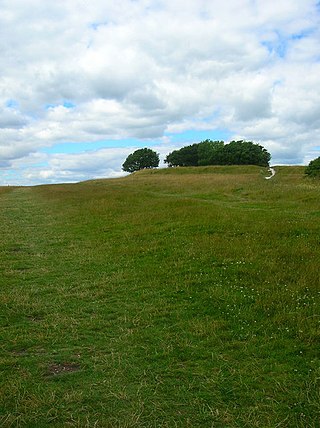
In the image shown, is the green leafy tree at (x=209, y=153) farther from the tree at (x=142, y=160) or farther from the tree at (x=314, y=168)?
the tree at (x=314, y=168)

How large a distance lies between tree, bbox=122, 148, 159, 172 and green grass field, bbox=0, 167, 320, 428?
112 metres

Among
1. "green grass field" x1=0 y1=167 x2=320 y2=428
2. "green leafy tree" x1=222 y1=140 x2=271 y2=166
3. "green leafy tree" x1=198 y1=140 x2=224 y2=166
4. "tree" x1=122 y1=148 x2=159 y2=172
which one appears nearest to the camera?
"green grass field" x1=0 y1=167 x2=320 y2=428

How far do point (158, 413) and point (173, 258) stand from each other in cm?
759

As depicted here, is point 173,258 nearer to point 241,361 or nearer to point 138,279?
point 138,279

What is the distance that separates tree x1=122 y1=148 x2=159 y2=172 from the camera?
126 m

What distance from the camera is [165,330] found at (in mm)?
7148

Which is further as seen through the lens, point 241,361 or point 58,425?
point 241,361

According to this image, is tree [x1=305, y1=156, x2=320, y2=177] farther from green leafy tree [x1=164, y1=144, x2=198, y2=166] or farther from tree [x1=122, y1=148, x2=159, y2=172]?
tree [x1=122, y1=148, x2=159, y2=172]

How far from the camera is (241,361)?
19.6ft

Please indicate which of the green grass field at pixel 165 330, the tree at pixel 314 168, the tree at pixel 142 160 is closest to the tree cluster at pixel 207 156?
the tree at pixel 142 160

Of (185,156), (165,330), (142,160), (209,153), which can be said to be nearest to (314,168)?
(165,330)

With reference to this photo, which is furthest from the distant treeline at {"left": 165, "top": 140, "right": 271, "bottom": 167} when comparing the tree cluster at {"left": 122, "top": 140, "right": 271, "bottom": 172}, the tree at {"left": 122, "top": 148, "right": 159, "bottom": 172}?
the tree at {"left": 122, "top": 148, "right": 159, "bottom": 172}

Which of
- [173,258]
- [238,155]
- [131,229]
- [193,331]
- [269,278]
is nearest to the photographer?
[193,331]

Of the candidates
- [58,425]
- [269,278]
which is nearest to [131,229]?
[269,278]
